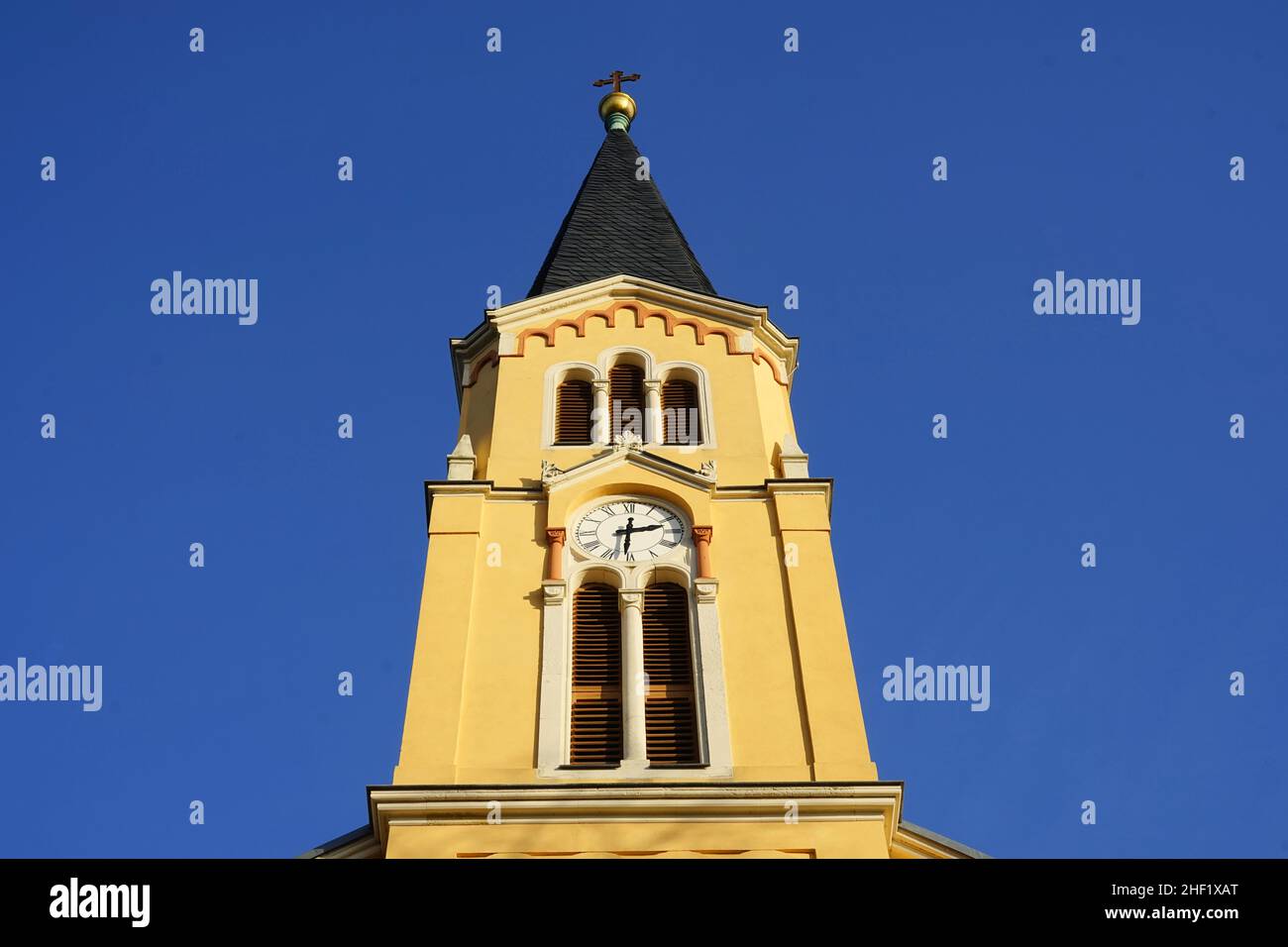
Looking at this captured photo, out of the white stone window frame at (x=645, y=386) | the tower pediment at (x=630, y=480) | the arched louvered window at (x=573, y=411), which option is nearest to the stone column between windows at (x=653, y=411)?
the white stone window frame at (x=645, y=386)

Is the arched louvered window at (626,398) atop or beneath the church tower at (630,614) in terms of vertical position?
atop

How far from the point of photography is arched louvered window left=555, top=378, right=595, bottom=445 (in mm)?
31609

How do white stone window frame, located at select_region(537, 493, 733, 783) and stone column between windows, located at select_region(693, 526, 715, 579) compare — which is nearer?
white stone window frame, located at select_region(537, 493, 733, 783)

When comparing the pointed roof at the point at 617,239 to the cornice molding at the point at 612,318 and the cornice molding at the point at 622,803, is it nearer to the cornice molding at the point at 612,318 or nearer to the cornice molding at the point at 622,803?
the cornice molding at the point at 612,318

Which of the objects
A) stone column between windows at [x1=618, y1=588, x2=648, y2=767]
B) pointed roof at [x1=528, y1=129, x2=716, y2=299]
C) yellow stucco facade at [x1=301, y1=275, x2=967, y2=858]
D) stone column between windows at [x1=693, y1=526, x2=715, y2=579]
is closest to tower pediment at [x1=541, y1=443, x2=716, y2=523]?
yellow stucco facade at [x1=301, y1=275, x2=967, y2=858]

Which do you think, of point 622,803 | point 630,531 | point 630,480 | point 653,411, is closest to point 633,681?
point 622,803

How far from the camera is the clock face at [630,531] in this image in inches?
1121

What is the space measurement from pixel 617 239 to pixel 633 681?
51.0 feet

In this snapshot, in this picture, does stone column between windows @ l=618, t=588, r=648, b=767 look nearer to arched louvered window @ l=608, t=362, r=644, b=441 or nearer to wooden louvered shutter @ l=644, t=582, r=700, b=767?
wooden louvered shutter @ l=644, t=582, r=700, b=767

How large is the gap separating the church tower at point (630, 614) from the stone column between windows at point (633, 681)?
42 mm

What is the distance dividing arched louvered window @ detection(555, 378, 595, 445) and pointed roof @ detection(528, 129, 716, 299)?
9.57 ft

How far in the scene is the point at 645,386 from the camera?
108 feet

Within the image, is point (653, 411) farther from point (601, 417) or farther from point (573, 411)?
point (573, 411)
